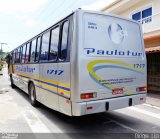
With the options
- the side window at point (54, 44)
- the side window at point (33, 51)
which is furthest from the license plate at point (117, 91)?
the side window at point (33, 51)

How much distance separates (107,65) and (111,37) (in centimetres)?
76

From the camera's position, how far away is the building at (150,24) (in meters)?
12.5

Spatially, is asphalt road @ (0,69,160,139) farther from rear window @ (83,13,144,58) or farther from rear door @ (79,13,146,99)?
rear window @ (83,13,144,58)

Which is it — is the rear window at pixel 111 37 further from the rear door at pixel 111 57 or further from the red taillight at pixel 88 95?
the red taillight at pixel 88 95

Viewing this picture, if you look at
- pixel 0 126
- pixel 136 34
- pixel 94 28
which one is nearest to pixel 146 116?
pixel 136 34

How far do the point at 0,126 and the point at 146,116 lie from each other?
184 inches

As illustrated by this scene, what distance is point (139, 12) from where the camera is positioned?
16.0m

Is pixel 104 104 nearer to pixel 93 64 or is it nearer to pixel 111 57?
pixel 93 64

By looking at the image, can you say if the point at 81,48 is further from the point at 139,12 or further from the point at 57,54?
the point at 139,12

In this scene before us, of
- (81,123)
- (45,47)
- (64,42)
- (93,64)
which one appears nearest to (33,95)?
(45,47)

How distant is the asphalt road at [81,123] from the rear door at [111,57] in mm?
1009

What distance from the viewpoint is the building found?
12.5 m

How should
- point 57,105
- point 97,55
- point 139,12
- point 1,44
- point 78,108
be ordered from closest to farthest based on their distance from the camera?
point 78,108, point 97,55, point 57,105, point 139,12, point 1,44

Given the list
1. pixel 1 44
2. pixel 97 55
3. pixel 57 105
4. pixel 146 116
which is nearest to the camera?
pixel 97 55
